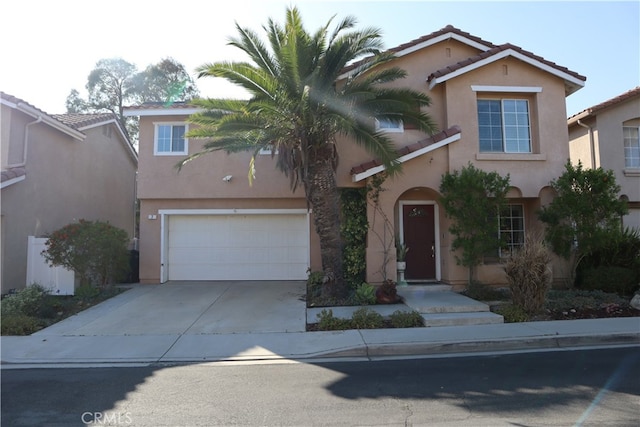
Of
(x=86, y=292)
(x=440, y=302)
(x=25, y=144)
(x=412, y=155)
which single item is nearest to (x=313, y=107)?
(x=412, y=155)

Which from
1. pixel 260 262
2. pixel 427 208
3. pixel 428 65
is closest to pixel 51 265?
pixel 260 262

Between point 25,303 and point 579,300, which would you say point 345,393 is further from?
point 25,303

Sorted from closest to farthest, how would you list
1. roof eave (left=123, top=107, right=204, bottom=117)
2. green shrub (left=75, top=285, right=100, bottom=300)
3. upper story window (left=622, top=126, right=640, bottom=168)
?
green shrub (left=75, top=285, right=100, bottom=300)
roof eave (left=123, top=107, right=204, bottom=117)
upper story window (left=622, top=126, right=640, bottom=168)

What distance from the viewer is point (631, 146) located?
14266mm

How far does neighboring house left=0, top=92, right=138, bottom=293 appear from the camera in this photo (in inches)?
465

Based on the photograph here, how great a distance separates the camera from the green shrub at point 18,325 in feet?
27.7

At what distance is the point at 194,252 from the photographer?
1403 centimetres

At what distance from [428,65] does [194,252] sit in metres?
9.52

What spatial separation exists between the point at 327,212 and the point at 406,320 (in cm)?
323

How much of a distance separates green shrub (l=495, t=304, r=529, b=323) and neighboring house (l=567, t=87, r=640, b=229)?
25.1 feet

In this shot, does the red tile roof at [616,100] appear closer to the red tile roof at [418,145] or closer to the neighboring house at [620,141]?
the neighboring house at [620,141]

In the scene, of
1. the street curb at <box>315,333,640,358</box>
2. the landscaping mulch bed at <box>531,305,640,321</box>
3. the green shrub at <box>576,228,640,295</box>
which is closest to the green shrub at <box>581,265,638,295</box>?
the green shrub at <box>576,228,640,295</box>

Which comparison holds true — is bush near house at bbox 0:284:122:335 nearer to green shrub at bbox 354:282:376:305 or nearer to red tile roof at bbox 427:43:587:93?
green shrub at bbox 354:282:376:305

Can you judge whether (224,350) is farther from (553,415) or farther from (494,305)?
(494,305)
